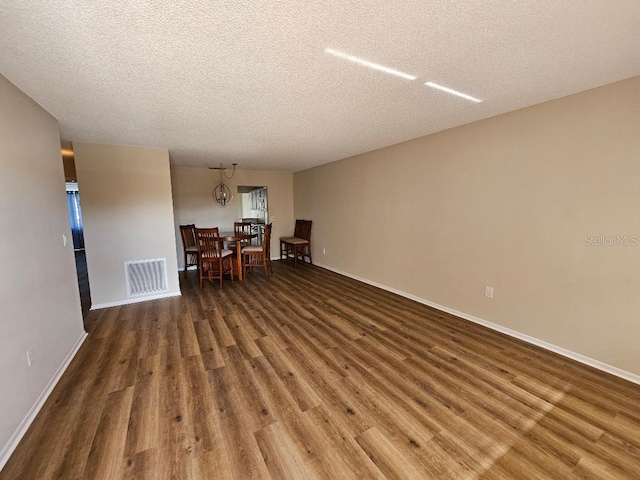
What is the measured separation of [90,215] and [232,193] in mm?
2951

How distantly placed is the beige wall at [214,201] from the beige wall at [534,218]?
325 centimetres

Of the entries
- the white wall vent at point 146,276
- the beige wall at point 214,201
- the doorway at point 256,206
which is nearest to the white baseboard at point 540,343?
the white wall vent at point 146,276

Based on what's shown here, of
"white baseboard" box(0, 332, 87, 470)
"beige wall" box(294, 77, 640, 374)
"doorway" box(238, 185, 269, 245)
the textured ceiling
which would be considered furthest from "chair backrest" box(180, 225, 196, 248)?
"beige wall" box(294, 77, 640, 374)

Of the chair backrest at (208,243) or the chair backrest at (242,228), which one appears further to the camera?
the chair backrest at (242,228)

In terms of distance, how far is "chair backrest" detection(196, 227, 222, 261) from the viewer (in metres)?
4.28

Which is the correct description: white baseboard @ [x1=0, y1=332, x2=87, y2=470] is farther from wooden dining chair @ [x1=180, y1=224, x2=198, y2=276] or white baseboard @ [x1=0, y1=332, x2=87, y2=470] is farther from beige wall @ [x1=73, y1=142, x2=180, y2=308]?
wooden dining chair @ [x1=180, y1=224, x2=198, y2=276]

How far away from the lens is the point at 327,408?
5.82 ft

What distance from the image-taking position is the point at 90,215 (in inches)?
139

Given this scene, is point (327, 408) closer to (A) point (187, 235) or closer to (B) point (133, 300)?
(B) point (133, 300)

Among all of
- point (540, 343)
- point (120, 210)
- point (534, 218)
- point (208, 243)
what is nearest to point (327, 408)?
point (540, 343)

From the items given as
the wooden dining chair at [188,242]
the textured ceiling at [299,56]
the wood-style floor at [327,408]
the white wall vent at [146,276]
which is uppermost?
the textured ceiling at [299,56]

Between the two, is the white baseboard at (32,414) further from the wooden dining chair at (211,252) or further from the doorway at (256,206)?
the doorway at (256,206)

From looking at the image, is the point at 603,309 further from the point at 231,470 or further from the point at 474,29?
the point at 231,470

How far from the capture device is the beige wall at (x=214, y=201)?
18.8 ft
